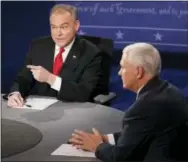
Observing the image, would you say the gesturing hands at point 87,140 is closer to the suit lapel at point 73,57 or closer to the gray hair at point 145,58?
the gray hair at point 145,58

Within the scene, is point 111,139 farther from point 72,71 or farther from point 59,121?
point 72,71

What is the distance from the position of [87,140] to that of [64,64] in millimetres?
1293

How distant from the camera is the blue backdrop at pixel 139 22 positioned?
4.38 meters

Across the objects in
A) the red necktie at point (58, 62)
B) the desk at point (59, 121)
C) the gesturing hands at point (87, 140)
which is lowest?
the desk at point (59, 121)

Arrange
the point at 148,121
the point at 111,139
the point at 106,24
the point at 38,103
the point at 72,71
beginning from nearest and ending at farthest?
1. the point at 148,121
2. the point at 111,139
3. the point at 38,103
4. the point at 72,71
5. the point at 106,24

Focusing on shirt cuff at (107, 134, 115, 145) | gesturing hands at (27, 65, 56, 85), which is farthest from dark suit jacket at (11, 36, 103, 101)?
shirt cuff at (107, 134, 115, 145)

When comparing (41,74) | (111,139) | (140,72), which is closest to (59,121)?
(111,139)

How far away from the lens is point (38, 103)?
2936 millimetres

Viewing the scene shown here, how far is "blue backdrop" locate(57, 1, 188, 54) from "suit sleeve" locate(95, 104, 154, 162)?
2590 mm

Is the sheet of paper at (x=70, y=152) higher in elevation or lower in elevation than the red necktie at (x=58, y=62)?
lower

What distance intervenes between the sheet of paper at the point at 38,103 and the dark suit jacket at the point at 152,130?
899 millimetres

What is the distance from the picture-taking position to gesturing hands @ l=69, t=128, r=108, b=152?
2098 mm

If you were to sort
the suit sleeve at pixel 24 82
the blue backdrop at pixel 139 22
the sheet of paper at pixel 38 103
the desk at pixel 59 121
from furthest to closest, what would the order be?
1. the blue backdrop at pixel 139 22
2. the suit sleeve at pixel 24 82
3. the sheet of paper at pixel 38 103
4. the desk at pixel 59 121

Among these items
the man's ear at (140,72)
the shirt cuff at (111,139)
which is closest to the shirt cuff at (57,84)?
the shirt cuff at (111,139)
